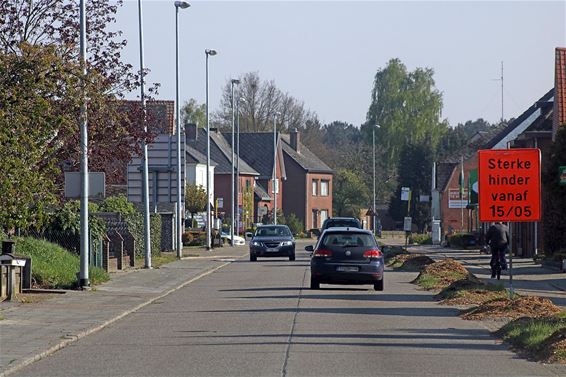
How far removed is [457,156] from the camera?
90562mm

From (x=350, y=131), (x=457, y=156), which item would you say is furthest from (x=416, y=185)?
(x=350, y=131)

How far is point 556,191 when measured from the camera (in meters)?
37.2

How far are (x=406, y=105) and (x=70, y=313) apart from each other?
89339 mm

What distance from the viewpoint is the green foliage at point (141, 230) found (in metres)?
42.6

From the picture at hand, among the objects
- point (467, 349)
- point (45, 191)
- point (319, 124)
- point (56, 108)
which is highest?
point (319, 124)

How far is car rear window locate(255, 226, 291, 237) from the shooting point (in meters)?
47.5

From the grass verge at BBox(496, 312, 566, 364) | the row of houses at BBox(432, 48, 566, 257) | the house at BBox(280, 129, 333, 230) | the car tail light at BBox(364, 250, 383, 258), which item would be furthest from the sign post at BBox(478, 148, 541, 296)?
the house at BBox(280, 129, 333, 230)

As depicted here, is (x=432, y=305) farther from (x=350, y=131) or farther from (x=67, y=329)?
(x=350, y=131)

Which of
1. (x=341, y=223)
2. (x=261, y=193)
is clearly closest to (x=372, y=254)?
(x=341, y=223)

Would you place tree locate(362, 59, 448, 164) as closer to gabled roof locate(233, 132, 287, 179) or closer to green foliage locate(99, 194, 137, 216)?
gabled roof locate(233, 132, 287, 179)

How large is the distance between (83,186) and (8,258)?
3.74m

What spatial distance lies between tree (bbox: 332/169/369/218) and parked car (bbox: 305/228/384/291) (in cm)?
8705

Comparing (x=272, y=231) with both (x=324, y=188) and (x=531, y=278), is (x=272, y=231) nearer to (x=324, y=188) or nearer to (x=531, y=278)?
(x=531, y=278)

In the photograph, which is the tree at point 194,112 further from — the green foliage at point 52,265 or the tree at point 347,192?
the green foliage at point 52,265
